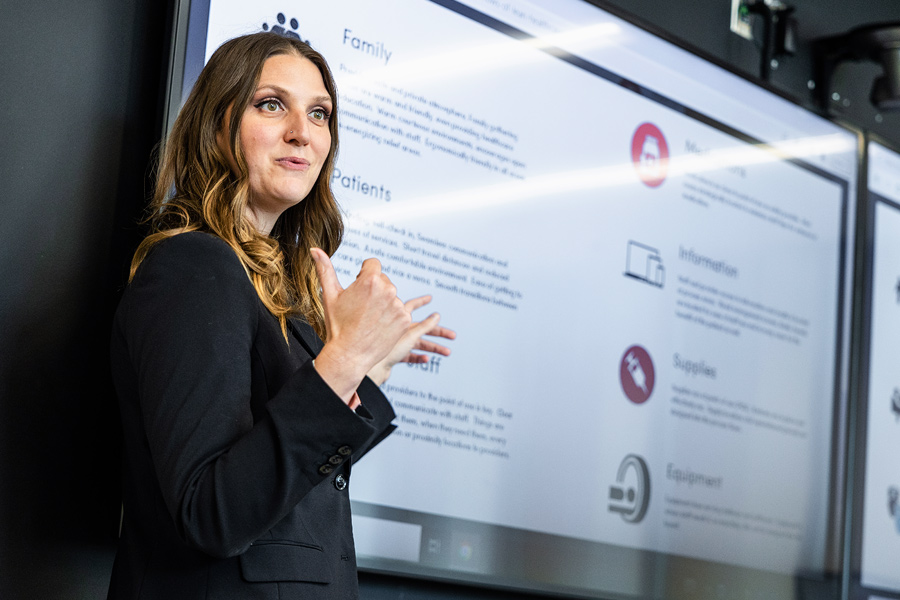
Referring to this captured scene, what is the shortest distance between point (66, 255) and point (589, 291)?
4.18 feet

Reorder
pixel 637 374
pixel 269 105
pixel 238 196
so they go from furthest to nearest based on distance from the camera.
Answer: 1. pixel 637 374
2. pixel 269 105
3. pixel 238 196

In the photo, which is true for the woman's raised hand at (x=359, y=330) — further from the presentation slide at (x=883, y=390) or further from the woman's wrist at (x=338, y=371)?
the presentation slide at (x=883, y=390)

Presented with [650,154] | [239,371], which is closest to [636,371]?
[650,154]

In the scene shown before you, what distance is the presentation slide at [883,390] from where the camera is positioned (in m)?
3.24

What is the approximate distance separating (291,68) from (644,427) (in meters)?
1.47

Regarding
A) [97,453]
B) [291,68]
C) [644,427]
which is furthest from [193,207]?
[644,427]

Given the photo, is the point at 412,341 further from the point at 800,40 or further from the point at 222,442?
the point at 800,40

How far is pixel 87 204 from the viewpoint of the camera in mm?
1716

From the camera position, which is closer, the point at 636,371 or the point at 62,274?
the point at 62,274

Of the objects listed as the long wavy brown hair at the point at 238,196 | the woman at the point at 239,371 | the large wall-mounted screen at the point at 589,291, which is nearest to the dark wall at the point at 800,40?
the large wall-mounted screen at the point at 589,291

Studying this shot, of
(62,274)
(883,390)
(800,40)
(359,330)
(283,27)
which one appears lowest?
(359,330)

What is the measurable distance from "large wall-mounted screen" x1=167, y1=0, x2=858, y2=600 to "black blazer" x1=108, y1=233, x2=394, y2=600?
2.19ft

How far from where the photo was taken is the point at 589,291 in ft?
8.32

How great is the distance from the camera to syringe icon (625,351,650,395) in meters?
2.62
